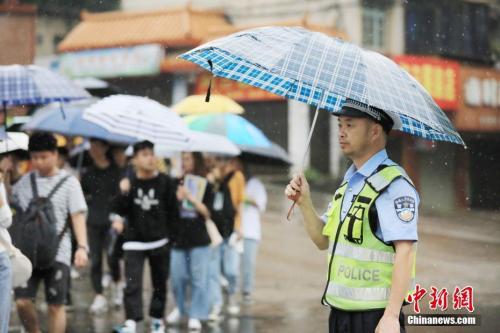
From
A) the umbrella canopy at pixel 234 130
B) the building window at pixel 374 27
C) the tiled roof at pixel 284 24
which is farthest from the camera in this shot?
the tiled roof at pixel 284 24

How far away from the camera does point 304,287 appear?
9.15 m

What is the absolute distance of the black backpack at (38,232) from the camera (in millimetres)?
5859

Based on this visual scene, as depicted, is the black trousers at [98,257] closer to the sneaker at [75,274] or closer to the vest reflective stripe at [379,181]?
the sneaker at [75,274]

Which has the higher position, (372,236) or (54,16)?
(54,16)

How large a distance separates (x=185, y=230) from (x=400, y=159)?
16.0ft

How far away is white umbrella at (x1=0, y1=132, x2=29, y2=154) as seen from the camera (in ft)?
18.2

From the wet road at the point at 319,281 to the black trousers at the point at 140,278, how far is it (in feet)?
1.56

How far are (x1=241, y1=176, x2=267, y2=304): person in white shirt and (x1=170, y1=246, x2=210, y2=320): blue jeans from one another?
1194mm

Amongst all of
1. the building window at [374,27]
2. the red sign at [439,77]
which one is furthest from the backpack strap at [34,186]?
the building window at [374,27]

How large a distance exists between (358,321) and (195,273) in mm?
3614

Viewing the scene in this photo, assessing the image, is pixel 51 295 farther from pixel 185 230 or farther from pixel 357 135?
pixel 357 135

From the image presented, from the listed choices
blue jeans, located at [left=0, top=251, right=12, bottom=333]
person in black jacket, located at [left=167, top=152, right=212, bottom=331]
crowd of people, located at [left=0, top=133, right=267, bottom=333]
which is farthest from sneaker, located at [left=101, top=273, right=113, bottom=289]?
blue jeans, located at [left=0, top=251, right=12, bottom=333]

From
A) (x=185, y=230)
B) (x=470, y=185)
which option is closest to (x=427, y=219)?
(x=470, y=185)

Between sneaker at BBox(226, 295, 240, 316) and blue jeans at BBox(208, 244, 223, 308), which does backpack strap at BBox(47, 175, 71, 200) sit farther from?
sneaker at BBox(226, 295, 240, 316)
